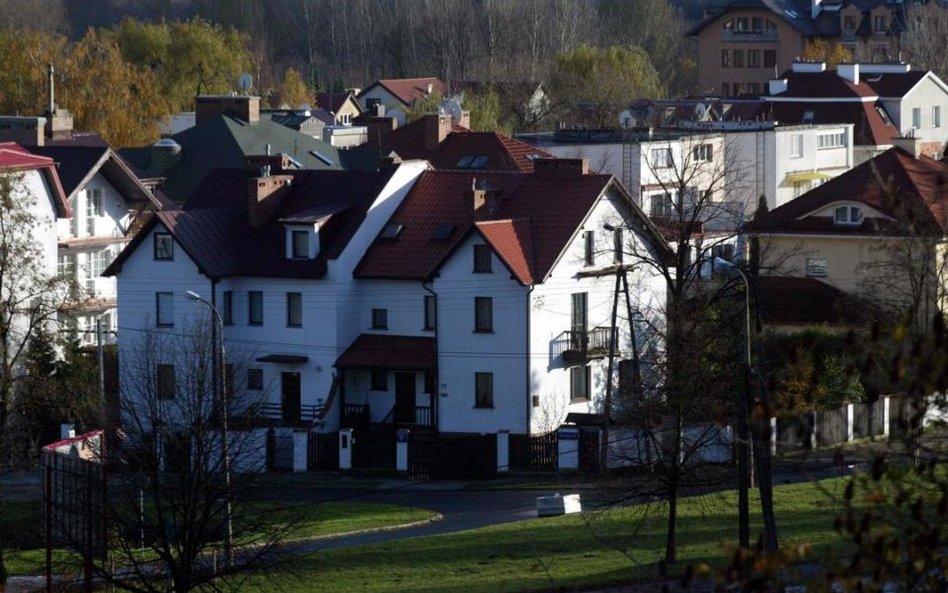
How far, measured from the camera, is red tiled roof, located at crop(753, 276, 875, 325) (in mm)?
47775

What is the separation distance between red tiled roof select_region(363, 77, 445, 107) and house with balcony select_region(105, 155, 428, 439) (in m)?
51.3

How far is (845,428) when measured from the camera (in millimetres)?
42125

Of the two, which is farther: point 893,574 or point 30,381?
point 30,381

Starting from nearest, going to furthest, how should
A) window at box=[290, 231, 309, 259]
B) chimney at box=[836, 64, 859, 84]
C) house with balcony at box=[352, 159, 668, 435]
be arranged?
1. house with balcony at box=[352, 159, 668, 435]
2. window at box=[290, 231, 309, 259]
3. chimney at box=[836, 64, 859, 84]

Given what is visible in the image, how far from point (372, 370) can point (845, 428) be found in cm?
1146

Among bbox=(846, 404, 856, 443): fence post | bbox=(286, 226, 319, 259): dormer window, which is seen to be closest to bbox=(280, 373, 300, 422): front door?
bbox=(286, 226, 319, 259): dormer window

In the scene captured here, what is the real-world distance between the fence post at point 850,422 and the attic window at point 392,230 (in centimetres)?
1209

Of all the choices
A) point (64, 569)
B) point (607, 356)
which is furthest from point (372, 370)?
point (64, 569)

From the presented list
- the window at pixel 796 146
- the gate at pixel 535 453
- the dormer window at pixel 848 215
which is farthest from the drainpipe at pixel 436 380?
the window at pixel 796 146

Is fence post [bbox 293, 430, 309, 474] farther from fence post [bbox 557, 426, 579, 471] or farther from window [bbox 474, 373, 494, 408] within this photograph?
fence post [bbox 557, 426, 579, 471]

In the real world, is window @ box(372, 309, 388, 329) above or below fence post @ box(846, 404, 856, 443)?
above

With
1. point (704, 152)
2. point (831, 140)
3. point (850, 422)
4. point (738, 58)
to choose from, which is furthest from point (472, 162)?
point (738, 58)

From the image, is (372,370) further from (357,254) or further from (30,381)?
(30,381)

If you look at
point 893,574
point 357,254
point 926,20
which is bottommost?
point 893,574
